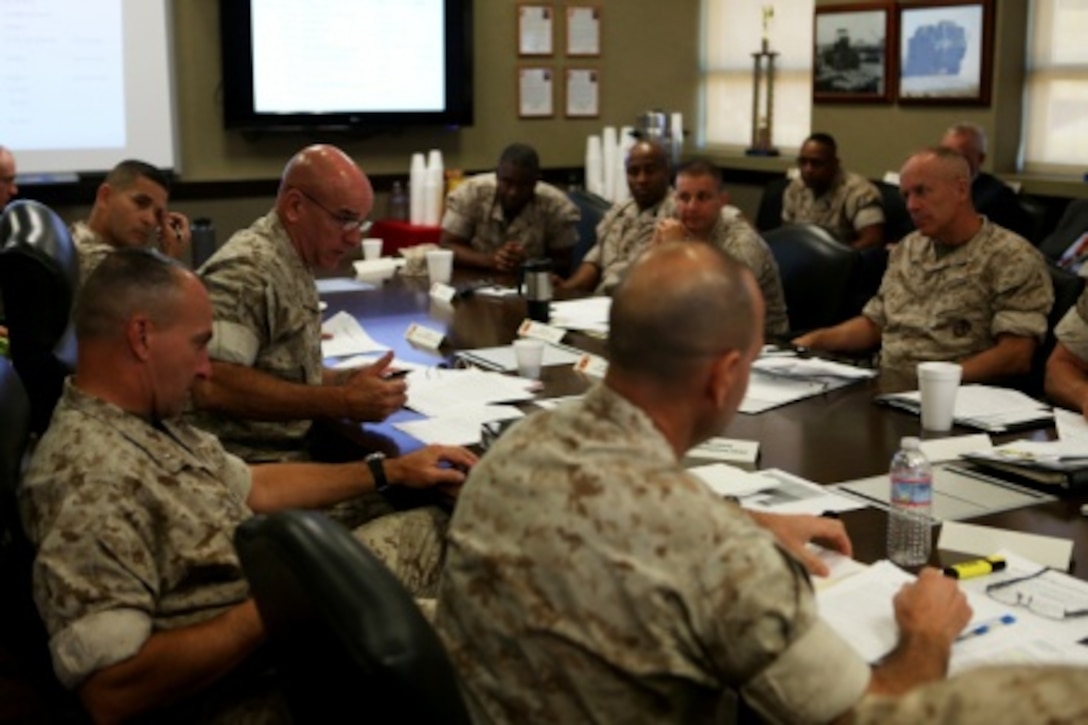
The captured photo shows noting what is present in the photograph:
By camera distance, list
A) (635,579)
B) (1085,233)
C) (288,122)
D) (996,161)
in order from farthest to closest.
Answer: (288,122), (996,161), (1085,233), (635,579)

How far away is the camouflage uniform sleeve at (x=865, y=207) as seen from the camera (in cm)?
641

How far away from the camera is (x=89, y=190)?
21.0 ft

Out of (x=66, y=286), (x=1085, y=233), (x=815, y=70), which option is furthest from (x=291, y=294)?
(x=815, y=70)

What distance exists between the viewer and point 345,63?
696 cm

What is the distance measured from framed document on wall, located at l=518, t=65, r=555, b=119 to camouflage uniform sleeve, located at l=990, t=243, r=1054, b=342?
14.8 ft

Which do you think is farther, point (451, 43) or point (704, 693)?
point (451, 43)

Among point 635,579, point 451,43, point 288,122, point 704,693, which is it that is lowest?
point 704,693

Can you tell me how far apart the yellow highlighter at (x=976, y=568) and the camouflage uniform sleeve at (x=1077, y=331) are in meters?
1.48

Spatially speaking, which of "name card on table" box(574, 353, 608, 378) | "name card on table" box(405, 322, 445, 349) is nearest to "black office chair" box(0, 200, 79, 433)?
"name card on table" box(405, 322, 445, 349)

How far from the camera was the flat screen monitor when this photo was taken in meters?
6.69

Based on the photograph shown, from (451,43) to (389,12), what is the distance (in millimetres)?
396

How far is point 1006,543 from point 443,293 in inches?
99.4

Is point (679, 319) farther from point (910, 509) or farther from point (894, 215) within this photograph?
point (894, 215)

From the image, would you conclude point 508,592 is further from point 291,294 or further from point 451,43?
point 451,43
